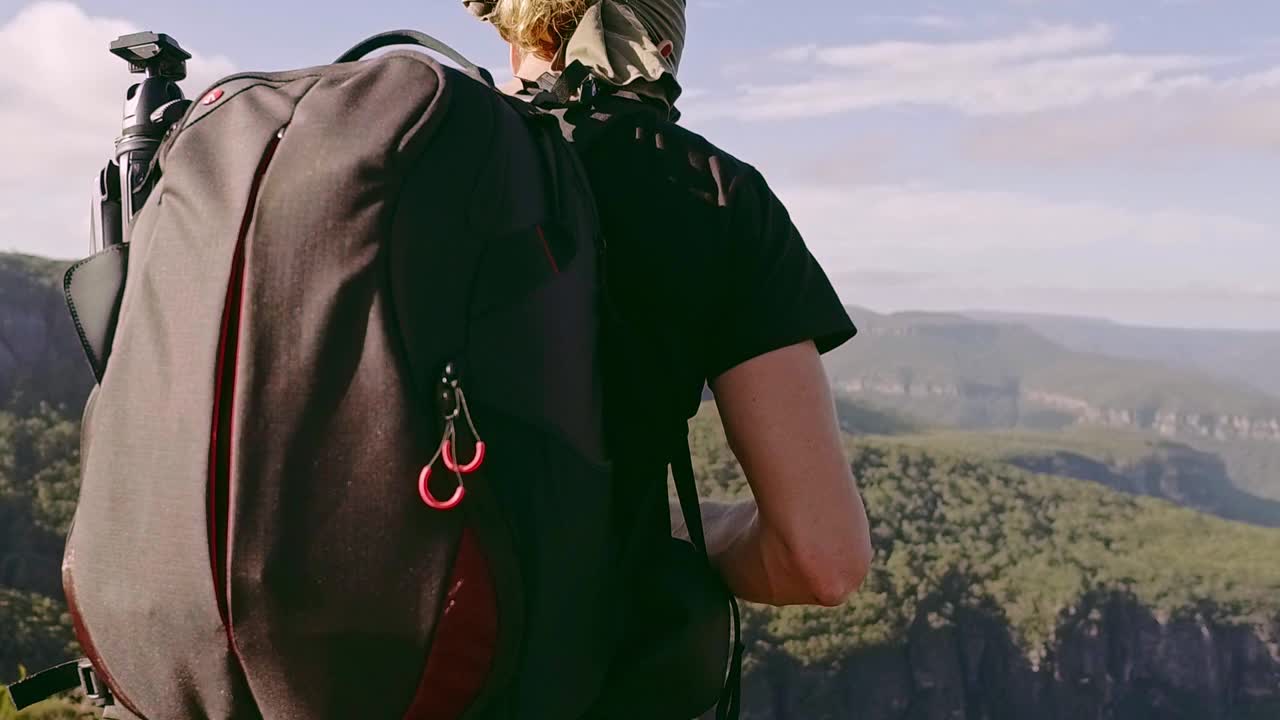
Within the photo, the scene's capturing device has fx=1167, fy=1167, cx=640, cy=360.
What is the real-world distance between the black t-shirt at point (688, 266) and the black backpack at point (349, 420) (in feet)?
0.34

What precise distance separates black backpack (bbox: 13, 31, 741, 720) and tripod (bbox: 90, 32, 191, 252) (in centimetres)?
36

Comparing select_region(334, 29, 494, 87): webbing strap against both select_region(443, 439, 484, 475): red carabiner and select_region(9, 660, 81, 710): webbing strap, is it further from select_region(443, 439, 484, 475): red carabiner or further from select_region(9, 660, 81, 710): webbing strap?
select_region(9, 660, 81, 710): webbing strap

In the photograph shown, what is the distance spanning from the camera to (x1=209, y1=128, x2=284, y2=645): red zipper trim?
3.95 feet

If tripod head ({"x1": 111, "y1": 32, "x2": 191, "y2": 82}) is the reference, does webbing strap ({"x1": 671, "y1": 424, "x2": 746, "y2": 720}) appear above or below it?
below

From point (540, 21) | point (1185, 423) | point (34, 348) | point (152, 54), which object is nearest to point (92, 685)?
point (152, 54)

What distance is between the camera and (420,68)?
133cm

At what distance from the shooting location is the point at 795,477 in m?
1.51

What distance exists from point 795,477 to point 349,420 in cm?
59

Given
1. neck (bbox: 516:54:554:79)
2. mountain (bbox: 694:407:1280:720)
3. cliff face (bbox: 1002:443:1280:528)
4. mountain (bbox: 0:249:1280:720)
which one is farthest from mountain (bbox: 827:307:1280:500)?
neck (bbox: 516:54:554:79)

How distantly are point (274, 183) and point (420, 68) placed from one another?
0.22 m

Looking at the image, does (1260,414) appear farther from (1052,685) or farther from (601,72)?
(601,72)

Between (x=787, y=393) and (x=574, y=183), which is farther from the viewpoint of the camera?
(x=787, y=393)

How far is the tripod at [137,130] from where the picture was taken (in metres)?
1.69

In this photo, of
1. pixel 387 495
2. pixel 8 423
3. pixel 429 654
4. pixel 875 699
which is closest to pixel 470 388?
pixel 387 495
